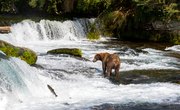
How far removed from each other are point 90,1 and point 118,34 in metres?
4.52

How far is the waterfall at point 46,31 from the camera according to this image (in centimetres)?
2702

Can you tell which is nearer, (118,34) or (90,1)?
(118,34)

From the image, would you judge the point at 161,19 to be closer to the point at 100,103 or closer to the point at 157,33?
the point at 157,33

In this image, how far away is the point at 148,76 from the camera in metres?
16.6

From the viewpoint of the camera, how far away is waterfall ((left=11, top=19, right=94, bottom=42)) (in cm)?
2702

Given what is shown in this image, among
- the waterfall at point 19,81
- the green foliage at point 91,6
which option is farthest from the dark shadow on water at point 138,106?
the green foliage at point 91,6

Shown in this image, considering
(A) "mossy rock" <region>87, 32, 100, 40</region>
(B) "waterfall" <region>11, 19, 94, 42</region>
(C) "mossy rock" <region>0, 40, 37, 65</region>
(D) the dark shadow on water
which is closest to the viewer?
(D) the dark shadow on water

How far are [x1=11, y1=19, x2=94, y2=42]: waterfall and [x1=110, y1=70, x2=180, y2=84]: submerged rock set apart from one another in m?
10.9

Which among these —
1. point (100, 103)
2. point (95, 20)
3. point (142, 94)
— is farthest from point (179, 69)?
point (95, 20)

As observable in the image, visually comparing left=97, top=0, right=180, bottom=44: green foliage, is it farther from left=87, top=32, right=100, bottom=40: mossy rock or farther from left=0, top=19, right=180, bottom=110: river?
left=0, top=19, right=180, bottom=110: river

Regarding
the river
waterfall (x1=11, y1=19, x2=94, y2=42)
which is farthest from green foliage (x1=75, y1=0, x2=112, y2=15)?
the river

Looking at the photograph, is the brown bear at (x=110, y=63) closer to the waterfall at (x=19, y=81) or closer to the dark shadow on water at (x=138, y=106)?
the waterfall at (x=19, y=81)

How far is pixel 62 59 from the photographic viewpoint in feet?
63.3

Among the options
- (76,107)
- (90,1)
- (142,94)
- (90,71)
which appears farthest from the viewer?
(90,1)
